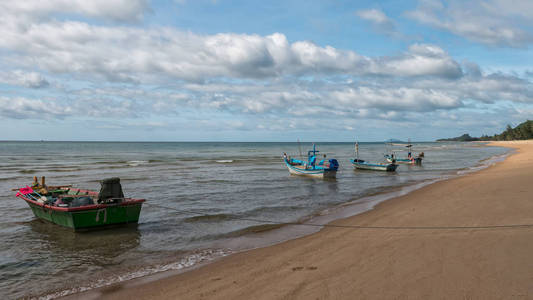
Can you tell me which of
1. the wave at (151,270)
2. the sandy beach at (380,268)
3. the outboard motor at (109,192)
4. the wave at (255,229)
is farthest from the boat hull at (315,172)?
the wave at (151,270)

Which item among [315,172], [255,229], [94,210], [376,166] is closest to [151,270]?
[255,229]

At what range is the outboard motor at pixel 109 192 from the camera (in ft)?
42.2

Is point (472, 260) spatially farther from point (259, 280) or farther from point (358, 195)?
point (358, 195)

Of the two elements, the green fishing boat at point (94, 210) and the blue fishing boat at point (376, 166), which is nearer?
the green fishing boat at point (94, 210)

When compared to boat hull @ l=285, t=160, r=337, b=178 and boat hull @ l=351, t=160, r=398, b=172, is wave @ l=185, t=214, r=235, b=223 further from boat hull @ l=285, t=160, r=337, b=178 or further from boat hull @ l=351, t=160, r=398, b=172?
boat hull @ l=351, t=160, r=398, b=172

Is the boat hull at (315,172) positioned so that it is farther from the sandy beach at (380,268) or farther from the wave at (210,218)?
the sandy beach at (380,268)

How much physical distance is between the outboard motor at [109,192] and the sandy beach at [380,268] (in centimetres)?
603

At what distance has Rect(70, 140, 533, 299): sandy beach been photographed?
230 inches

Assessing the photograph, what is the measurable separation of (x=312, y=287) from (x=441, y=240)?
4.35m

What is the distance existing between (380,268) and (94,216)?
406 inches

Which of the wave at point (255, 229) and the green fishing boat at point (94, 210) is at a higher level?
the green fishing boat at point (94, 210)

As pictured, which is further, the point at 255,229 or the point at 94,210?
the point at 255,229

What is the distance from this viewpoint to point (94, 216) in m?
12.5

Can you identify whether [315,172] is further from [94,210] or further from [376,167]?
[94,210]
